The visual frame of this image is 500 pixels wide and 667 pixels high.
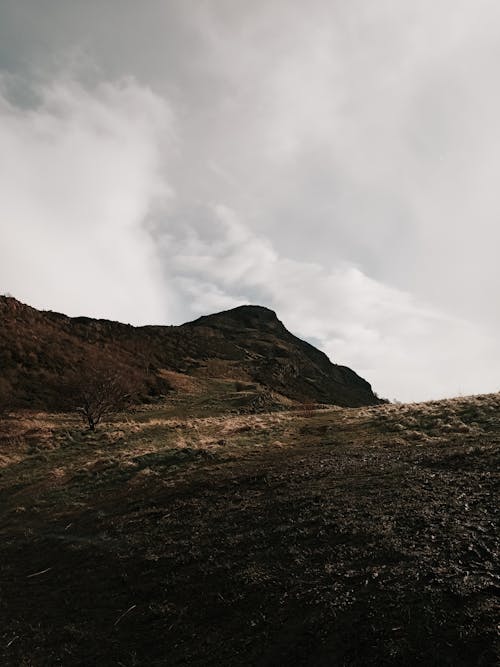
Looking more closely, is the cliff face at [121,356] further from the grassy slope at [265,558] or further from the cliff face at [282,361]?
Answer: the grassy slope at [265,558]

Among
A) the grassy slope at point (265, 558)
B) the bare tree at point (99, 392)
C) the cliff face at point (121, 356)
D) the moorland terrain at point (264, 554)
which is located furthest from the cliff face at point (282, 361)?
the grassy slope at point (265, 558)

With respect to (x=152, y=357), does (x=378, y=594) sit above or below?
below

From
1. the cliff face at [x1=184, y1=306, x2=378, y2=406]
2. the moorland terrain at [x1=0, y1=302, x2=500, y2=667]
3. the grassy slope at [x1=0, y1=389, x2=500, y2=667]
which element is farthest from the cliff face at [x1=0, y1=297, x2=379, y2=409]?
the grassy slope at [x1=0, y1=389, x2=500, y2=667]

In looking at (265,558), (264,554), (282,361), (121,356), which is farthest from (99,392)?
(282,361)

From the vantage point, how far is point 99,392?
46.7 m

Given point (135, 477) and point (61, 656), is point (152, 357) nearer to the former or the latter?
point (135, 477)

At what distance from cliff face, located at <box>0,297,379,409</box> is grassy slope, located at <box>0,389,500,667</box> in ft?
96.8

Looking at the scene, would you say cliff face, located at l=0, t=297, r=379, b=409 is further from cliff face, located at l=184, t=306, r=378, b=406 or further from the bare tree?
the bare tree

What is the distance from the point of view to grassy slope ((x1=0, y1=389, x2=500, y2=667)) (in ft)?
28.0

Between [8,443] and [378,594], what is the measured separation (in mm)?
34574

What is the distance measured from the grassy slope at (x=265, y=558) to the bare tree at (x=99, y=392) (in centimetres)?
1752

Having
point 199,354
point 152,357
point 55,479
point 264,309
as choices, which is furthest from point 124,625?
point 264,309

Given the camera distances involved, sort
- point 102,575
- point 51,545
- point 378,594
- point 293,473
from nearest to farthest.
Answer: point 378,594 → point 102,575 → point 51,545 → point 293,473

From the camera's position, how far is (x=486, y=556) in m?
10.2
